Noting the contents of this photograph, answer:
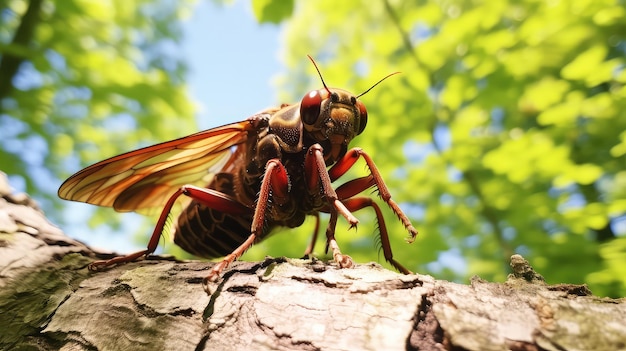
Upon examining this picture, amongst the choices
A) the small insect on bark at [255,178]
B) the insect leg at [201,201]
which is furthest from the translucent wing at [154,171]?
the insect leg at [201,201]

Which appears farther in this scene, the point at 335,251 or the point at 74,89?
the point at 74,89

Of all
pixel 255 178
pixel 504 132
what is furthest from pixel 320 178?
pixel 504 132

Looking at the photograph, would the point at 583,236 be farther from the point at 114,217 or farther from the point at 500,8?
the point at 114,217

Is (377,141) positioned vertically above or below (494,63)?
below

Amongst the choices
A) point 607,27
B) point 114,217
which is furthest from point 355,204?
point 114,217

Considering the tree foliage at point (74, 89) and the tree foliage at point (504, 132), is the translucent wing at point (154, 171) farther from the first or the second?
the tree foliage at point (74, 89)

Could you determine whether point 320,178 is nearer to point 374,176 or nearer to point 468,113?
point 374,176
